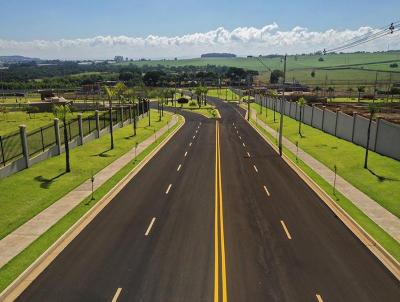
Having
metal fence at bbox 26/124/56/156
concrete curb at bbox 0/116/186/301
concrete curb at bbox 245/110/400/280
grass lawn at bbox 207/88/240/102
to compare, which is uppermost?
metal fence at bbox 26/124/56/156

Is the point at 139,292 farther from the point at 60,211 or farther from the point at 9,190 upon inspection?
the point at 9,190

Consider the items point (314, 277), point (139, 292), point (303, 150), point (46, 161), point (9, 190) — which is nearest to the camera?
point (139, 292)

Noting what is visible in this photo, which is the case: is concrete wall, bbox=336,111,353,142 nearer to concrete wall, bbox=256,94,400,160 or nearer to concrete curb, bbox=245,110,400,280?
concrete wall, bbox=256,94,400,160

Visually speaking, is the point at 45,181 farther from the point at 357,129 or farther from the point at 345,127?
the point at 345,127

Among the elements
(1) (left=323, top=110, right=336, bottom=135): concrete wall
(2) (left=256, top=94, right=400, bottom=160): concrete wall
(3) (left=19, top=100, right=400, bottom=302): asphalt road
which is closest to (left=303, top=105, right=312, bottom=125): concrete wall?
(2) (left=256, top=94, right=400, bottom=160): concrete wall

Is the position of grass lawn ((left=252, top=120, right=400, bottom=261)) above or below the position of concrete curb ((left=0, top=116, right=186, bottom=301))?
above

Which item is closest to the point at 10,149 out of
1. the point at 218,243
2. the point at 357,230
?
the point at 218,243

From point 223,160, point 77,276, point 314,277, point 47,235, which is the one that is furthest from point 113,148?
point 314,277
